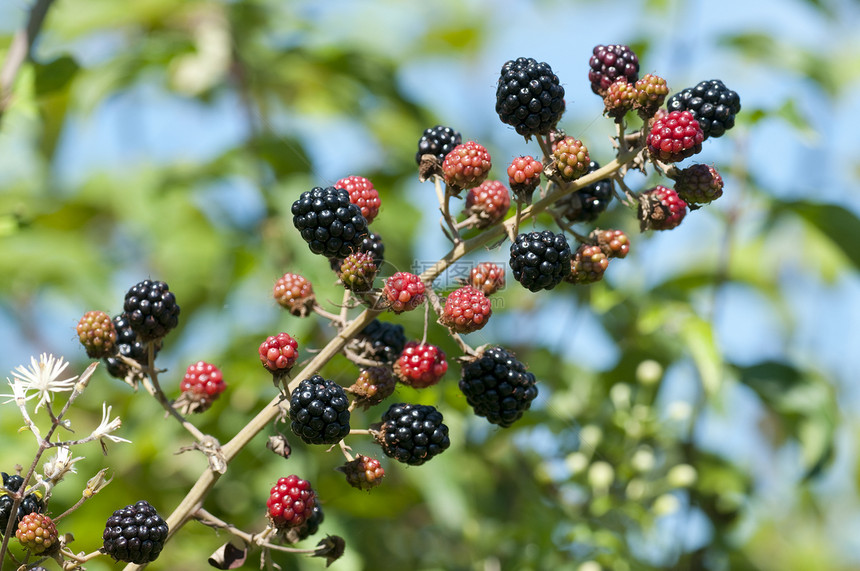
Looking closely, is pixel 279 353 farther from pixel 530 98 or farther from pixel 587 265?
pixel 530 98

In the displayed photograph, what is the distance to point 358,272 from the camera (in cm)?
238

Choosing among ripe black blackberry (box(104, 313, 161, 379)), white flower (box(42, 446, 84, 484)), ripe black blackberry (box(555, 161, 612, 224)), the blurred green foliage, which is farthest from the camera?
the blurred green foliage

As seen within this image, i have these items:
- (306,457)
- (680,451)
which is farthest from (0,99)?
(680,451)

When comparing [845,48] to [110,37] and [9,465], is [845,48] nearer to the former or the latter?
[110,37]

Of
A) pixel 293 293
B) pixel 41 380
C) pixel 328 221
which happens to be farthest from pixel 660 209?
pixel 41 380

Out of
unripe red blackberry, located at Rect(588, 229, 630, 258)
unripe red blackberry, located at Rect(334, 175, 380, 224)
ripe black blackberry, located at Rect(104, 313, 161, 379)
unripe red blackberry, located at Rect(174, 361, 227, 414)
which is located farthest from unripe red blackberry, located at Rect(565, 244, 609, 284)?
ripe black blackberry, located at Rect(104, 313, 161, 379)

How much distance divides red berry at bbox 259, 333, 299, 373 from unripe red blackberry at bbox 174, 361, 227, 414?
362 mm

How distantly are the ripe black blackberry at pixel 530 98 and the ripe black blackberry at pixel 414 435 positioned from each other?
0.90 metres

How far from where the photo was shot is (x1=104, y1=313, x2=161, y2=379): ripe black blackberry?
8.58 feet

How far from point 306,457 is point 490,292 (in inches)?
64.6

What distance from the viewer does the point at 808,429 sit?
4.11 m

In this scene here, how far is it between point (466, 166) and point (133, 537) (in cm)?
135

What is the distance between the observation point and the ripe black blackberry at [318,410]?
2219 millimetres

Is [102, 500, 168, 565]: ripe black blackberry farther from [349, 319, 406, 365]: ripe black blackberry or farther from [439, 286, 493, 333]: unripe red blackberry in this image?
[439, 286, 493, 333]: unripe red blackberry
